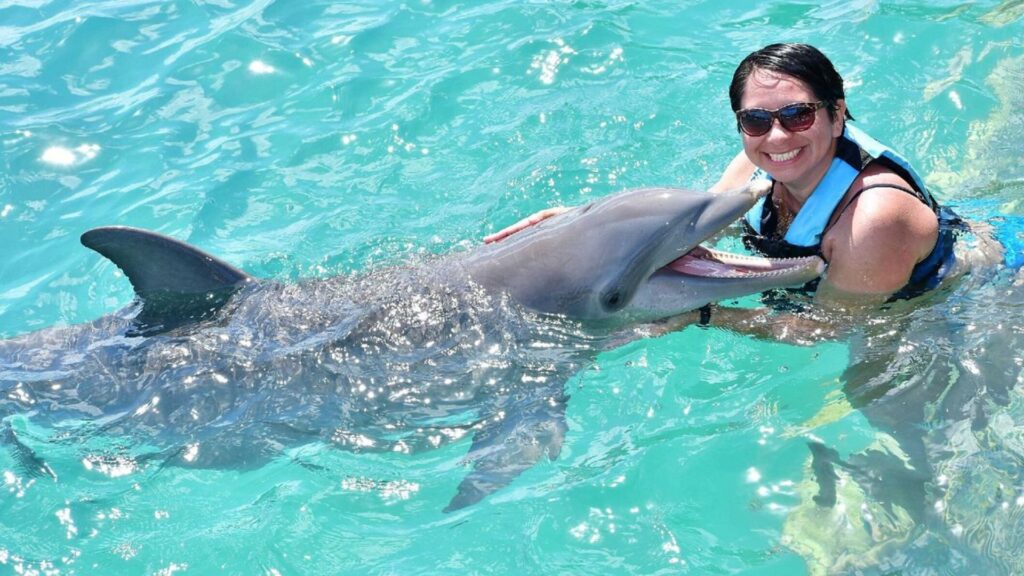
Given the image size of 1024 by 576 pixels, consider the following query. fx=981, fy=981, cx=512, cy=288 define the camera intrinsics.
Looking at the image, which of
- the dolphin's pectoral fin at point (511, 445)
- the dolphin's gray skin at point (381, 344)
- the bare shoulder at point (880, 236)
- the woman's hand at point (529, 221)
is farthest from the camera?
the woman's hand at point (529, 221)

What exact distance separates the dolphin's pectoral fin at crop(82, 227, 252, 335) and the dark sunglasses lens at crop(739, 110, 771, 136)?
351cm

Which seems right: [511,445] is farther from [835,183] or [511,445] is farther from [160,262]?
[160,262]

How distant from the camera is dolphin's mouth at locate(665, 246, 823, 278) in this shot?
5625 mm

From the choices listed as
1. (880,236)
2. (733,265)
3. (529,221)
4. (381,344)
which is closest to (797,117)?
(880,236)

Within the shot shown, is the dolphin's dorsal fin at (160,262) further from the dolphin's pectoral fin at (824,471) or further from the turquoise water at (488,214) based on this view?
the dolphin's pectoral fin at (824,471)

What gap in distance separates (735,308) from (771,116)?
129cm

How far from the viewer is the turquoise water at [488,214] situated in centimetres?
560

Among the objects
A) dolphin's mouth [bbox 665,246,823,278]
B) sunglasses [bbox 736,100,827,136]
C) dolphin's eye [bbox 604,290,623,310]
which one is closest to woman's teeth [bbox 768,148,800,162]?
sunglasses [bbox 736,100,827,136]

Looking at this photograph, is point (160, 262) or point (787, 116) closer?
point (787, 116)

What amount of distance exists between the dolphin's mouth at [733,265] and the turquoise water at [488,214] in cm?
79

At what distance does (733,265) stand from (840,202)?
0.75 meters

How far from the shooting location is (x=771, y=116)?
5.39 metres

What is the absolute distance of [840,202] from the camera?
5500 mm


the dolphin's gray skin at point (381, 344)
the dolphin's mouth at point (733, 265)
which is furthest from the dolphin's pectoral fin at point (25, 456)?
the dolphin's mouth at point (733, 265)
